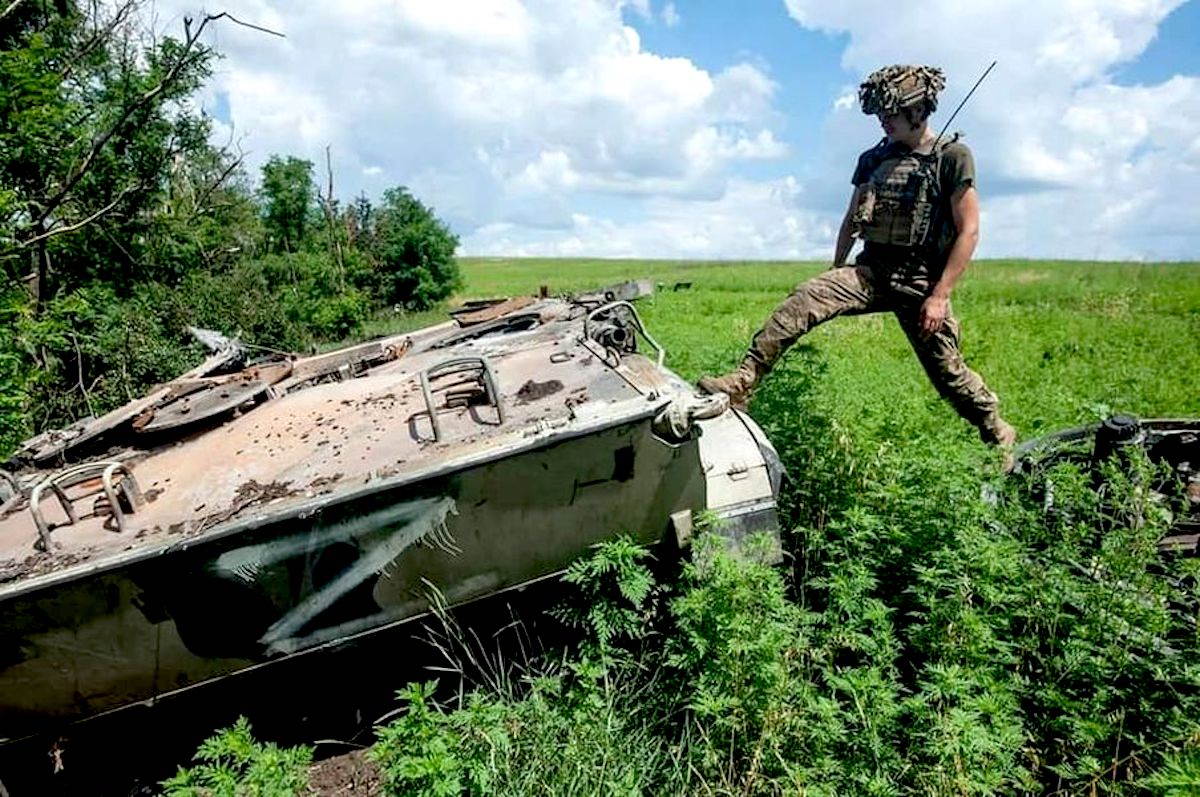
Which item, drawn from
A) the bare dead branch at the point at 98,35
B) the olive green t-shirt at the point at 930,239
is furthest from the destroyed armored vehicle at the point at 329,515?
the bare dead branch at the point at 98,35

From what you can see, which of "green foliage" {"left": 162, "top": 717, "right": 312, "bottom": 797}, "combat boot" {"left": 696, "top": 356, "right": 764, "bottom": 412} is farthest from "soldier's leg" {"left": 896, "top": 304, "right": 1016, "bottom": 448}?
"green foliage" {"left": 162, "top": 717, "right": 312, "bottom": 797}

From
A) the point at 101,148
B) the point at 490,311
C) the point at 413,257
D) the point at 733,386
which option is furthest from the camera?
the point at 413,257

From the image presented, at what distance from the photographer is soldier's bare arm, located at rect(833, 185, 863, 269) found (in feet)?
17.4

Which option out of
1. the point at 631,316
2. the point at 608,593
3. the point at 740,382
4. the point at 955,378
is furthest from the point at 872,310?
the point at 608,593

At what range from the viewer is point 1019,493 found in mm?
4035

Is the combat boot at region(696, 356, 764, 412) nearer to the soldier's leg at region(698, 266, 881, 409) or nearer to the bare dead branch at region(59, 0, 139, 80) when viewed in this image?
the soldier's leg at region(698, 266, 881, 409)

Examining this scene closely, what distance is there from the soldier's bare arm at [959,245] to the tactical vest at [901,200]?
0.13m

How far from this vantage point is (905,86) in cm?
477

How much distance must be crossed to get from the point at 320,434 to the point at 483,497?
2.86 feet

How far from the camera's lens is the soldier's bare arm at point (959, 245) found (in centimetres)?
470

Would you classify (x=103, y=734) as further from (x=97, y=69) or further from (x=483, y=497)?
(x=97, y=69)

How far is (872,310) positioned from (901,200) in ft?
2.08

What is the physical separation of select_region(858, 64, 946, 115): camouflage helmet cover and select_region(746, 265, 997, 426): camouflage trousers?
3.05 feet

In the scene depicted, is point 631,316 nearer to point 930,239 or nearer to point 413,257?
point 930,239
